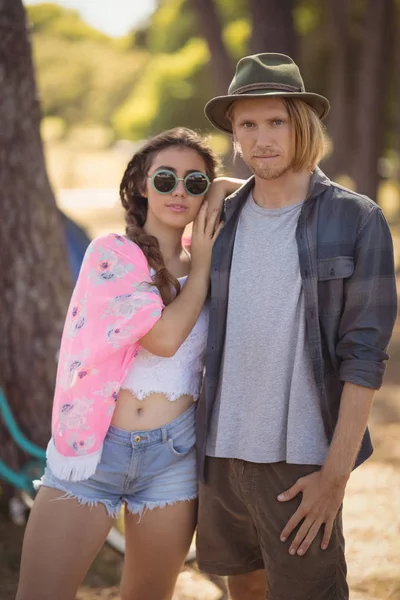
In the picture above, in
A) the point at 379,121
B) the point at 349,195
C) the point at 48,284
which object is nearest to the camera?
the point at 349,195

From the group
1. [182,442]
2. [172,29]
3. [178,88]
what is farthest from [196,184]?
[172,29]

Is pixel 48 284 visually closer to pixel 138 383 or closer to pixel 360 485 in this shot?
pixel 138 383

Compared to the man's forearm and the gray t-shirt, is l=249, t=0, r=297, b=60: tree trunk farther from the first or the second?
the man's forearm

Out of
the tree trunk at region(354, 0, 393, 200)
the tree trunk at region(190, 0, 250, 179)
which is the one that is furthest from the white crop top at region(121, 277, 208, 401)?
the tree trunk at region(354, 0, 393, 200)

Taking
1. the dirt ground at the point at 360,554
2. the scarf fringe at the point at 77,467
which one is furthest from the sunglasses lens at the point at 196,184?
the dirt ground at the point at 360,554

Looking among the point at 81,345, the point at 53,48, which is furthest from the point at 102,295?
the point at 53,48

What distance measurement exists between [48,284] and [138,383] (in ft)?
5.91

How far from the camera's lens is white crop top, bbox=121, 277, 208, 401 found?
288 cm

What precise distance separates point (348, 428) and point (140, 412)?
75 centimetres

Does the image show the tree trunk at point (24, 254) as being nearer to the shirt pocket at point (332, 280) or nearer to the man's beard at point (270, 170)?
the man's beard at point (270, 170)

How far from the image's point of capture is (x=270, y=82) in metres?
2.73

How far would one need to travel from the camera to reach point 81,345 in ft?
9.17

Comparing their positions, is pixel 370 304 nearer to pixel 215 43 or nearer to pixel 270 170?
pixel 270 170

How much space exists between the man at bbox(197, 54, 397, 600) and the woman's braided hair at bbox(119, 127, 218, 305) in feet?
0.58
